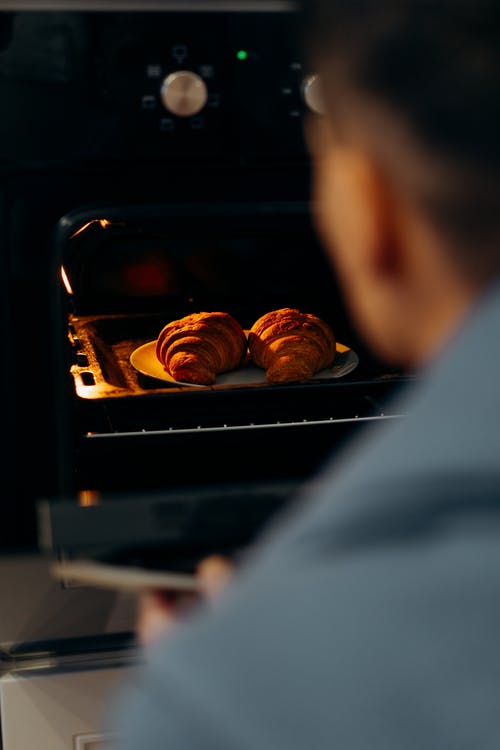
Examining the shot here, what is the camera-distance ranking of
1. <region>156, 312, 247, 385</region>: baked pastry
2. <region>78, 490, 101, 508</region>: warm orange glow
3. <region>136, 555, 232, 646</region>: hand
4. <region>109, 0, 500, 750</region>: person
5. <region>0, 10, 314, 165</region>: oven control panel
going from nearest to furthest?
1. <region>109, 0, 500, 750</region>: person
2. <region>136, 555, 232, 646</region>: hand
3. <region>0, 10, 314, 165</region>: oven control panel
4. <region>78, 490, 101, 508</region>: warm orange glow
5. <region>156, 312, 247, 385</region>: baked pastry

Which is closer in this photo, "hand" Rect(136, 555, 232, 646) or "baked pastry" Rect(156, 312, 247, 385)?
"hand" Rect(136, 555, 232, 646)

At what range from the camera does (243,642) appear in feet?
1.24

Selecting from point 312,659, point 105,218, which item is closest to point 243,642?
point 312,659

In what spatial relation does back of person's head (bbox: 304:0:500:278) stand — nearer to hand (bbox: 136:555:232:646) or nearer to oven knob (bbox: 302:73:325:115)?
hand (bbox: 136:555:232:646)

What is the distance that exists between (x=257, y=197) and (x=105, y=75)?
184 mm

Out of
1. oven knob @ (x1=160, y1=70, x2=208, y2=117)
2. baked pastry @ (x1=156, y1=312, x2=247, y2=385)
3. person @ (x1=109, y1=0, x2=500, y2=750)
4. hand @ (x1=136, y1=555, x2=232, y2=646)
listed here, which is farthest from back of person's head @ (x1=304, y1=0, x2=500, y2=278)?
baked pastry @ (x1=156, y1=312, x2=247, y2=385)

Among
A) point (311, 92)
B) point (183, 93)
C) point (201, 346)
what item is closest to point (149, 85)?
point (183, 93)

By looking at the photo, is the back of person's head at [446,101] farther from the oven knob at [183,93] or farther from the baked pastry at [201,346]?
the baked pastry at [201,346]

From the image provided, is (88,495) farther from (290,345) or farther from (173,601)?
(173,601)

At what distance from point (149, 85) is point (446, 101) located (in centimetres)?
60

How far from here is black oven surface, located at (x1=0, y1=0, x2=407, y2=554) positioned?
94 centimetres

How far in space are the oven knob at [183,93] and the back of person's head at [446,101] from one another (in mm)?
554

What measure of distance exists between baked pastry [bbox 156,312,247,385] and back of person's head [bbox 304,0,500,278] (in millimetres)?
823

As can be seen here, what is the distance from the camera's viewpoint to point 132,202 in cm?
98
